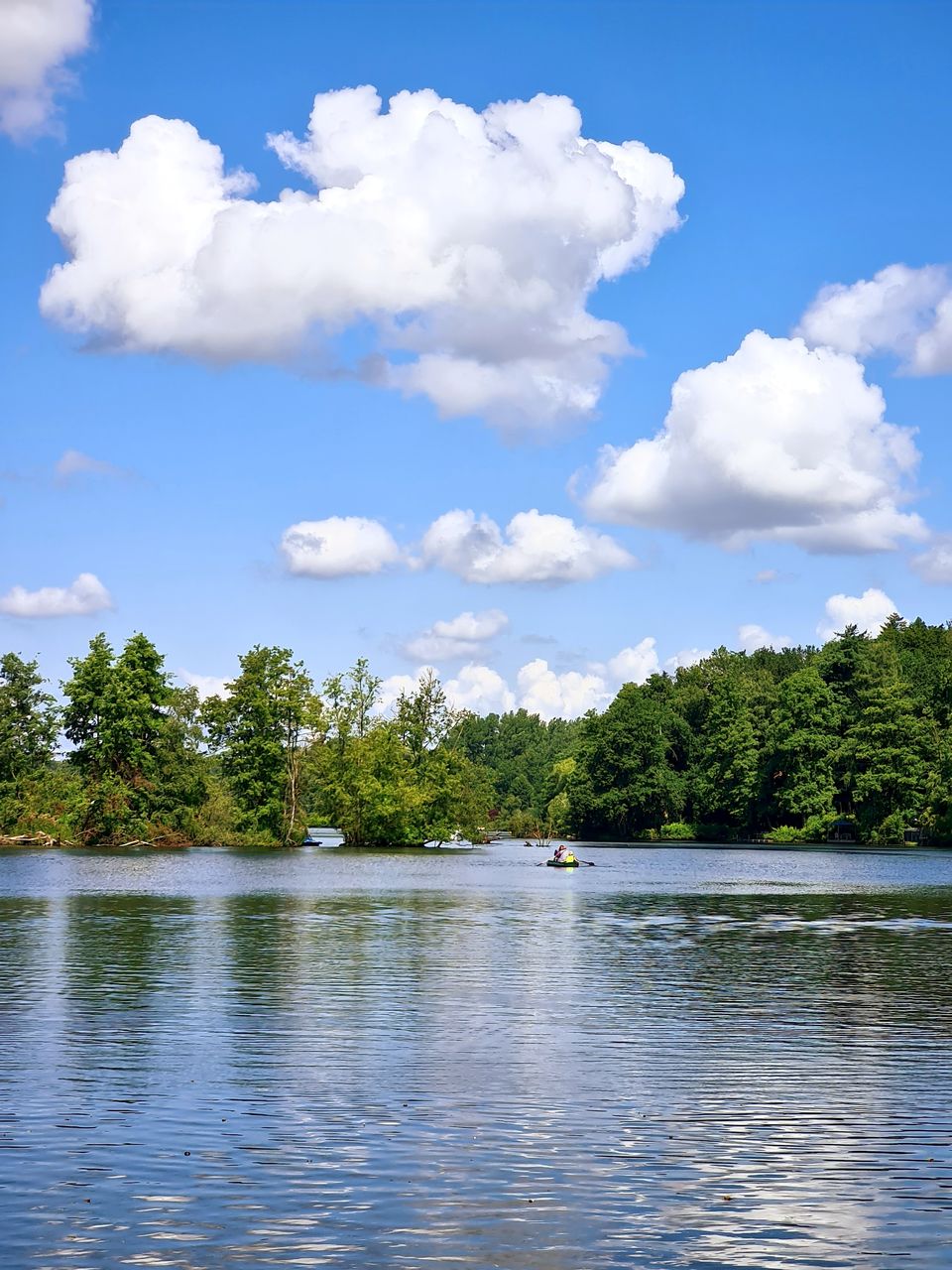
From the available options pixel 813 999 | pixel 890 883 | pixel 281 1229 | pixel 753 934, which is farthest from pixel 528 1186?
pixel 890 883

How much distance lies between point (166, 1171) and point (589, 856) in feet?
401

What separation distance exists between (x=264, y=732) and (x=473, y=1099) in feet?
410

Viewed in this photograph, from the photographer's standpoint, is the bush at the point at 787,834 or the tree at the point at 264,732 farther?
the bush at the point at 787,834

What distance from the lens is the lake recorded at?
44.9 ft

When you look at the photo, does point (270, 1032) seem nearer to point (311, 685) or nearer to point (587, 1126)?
point (587, 1126)

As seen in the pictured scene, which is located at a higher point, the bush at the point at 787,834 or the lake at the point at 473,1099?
the lake at the point at 473,1099

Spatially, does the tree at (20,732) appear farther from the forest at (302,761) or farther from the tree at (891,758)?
the tree at (891,758)

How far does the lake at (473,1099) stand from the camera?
13695mm

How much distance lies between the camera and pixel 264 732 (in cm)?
14325

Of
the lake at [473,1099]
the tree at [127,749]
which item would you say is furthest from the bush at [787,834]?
the lake at [473,1099]

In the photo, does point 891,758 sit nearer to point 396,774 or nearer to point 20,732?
point 396,774

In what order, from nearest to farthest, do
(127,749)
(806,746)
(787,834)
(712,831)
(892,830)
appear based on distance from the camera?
(127,749)
(892,830)
(806,746)
(787,834)
(712,831)

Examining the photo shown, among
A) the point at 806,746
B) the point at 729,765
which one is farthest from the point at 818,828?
the point at 729,765

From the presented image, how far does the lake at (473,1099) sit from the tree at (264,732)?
95.5 m
